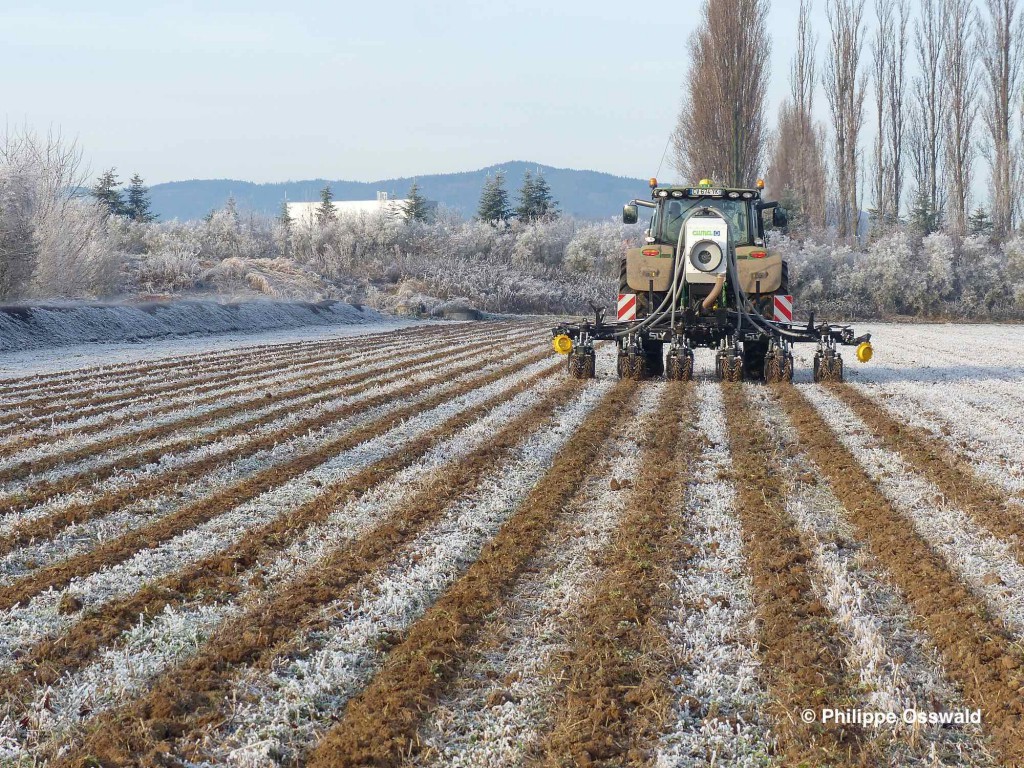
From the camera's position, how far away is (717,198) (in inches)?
489

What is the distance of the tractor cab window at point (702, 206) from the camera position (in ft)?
40.6

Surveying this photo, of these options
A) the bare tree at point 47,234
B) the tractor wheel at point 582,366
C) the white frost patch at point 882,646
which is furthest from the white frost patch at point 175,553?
the bare tree at point 47,234

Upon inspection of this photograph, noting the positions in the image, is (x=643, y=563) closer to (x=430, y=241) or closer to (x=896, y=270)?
(x=896, y=270)

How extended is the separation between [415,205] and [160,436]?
44.3m

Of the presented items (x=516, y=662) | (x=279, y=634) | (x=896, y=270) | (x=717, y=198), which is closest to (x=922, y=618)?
(x=516, y=662)

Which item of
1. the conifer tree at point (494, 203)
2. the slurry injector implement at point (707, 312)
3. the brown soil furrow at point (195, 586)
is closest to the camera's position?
the brown soil furrow at point (195, 586)

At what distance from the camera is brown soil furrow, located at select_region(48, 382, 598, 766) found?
2.70 meters

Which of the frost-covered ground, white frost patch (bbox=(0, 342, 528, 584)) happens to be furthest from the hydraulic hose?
the frost-covered ground

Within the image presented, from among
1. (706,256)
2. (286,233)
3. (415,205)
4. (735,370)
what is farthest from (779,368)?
(415,205)

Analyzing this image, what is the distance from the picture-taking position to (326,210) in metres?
49.0

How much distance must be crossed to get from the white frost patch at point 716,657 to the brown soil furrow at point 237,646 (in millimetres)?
1497

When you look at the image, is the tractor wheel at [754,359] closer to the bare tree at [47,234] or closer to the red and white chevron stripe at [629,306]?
the red and white chevron stripe at [629,306]

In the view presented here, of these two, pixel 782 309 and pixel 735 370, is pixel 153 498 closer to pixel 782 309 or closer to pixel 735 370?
pixel 735 370

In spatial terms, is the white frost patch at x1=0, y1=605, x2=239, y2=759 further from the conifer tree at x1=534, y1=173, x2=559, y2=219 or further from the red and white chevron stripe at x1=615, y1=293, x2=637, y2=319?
the conifer tree at x1=534, y1=173, x2=559, y2=219
